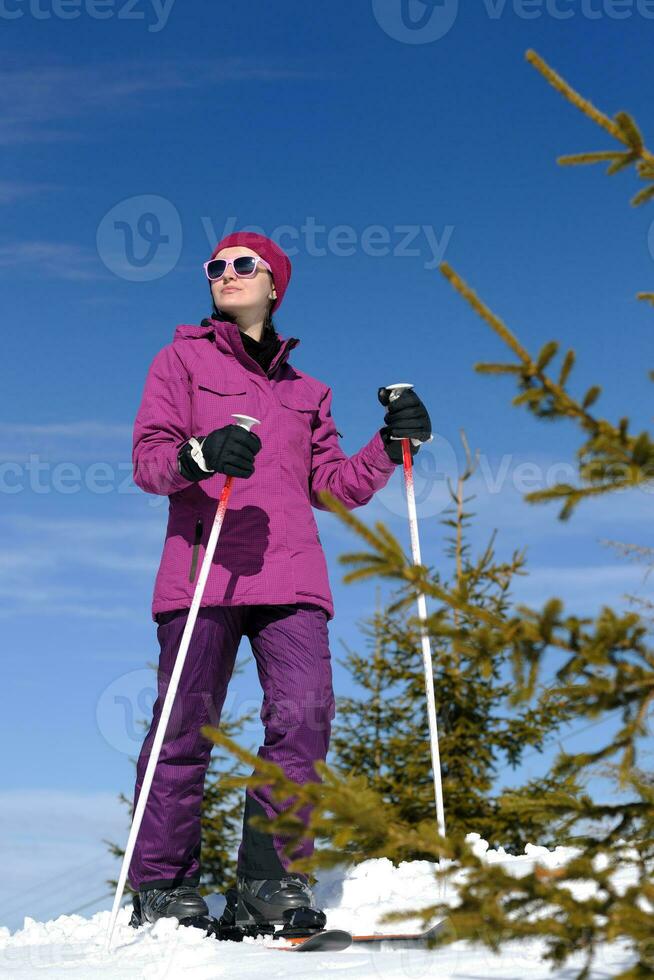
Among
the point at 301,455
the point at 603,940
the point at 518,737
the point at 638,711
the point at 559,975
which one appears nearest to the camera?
the point at 603,940

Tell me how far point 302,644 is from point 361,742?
6.13 metres

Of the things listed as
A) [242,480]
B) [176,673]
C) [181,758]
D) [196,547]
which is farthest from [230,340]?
[181,758]

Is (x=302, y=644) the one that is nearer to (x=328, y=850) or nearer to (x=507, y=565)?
(x=328, y=850)

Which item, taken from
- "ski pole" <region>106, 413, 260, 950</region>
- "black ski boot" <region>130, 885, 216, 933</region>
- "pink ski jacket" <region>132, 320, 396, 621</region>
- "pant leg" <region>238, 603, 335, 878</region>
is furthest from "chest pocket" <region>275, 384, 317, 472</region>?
"black ski boot" <region>130, 885, 216, 933</region>

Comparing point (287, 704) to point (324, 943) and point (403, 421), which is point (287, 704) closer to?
point (324, 943)

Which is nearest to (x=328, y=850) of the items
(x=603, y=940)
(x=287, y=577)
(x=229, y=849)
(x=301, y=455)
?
(x=603, y=940)

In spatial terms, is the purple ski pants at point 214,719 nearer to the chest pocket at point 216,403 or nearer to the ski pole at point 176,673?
the ski pole at point 176,673

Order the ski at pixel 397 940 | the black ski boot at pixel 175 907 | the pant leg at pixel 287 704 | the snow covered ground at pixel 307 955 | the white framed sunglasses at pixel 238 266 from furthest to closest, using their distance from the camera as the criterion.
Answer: the white framed sunglasses at pixel 238 266 < the pant leg at pixel 287 704 < the black ski boot at pixel 175 907 < the ski at pixel 397 940 < the snow covered ground at pixel 307 955

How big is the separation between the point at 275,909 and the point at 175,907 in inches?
19.0

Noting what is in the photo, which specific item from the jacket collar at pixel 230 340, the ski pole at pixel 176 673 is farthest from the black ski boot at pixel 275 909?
the jacket collar at pixel 230 340

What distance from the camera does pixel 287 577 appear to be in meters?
5.01

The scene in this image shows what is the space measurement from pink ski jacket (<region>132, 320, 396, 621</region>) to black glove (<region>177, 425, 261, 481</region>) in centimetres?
20

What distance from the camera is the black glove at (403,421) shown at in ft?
17.6

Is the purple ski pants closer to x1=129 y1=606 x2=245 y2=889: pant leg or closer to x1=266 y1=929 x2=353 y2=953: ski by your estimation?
x1=129 y1=606 x2=245 y2=889: pant leg
